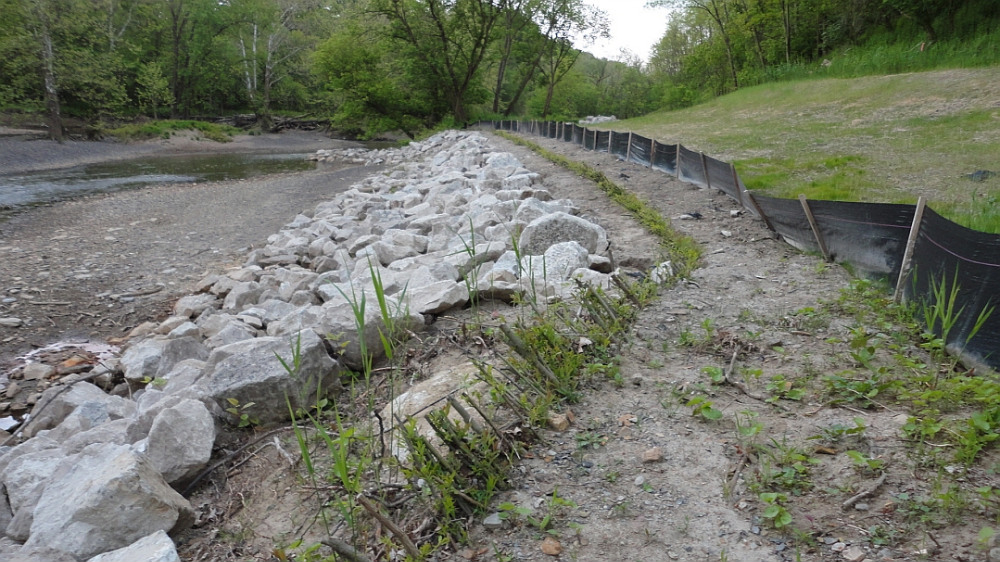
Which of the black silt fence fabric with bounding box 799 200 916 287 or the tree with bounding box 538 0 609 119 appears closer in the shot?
the black silt fence fabric with bounding box 799 200 916 287

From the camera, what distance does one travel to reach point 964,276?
3004 millimetres

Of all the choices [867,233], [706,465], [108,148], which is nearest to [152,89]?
[108,148]

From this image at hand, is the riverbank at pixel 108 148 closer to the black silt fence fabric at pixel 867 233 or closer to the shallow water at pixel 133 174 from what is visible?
the shallow water at pixel 133 174

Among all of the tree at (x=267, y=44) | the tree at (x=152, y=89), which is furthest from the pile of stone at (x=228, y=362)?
the tree at (x=267, y=44)

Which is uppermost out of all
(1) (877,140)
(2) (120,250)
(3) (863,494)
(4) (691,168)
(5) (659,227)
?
(1) (877,140)

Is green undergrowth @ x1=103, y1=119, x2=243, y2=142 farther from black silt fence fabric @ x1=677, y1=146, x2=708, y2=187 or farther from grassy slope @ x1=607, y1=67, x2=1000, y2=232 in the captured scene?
black silt fence fabric @ x1=677, y1=146, x2=708, y2=187

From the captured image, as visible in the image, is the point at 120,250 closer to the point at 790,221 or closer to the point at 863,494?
the point at 790,221

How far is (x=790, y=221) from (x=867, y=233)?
3.12ft

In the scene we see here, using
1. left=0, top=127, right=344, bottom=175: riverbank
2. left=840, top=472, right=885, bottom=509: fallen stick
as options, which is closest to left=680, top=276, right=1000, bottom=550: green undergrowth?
left=840, top=472, right=885, bottom=509: fallen stick

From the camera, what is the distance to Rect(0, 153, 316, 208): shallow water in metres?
13.7

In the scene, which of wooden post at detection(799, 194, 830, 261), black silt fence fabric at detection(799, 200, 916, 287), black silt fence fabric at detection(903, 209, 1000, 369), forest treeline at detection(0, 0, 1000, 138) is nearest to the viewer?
black silt fence fabric at detection(903, 209, 1000, 369)

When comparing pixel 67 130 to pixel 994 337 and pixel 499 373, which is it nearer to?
pixel 499 373

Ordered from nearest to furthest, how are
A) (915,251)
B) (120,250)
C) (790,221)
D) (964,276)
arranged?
(964,276) → (915,251) → (790,221) → (120,250)

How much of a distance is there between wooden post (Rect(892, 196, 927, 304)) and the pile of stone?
69.3 inches
